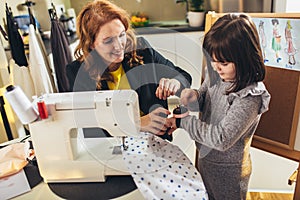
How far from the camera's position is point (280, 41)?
112 centimetres

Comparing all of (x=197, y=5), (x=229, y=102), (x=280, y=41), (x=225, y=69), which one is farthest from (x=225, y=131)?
(x=197, y=5)

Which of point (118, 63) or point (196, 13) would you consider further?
point (196, 13)

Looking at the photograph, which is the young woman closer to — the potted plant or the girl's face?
the girl's face

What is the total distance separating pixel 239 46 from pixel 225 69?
0.31ft

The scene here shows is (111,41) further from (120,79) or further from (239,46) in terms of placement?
(239,46)

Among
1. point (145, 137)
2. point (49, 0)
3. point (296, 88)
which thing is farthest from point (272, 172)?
point (49, 0)

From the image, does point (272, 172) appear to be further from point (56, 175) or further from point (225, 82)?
point (56, 175)

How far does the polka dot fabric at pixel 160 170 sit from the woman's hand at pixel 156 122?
3cm

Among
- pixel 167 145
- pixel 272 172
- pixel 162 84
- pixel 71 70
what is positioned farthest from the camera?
pixel 272 172

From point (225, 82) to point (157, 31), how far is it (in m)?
1.44

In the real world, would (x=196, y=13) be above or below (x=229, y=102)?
above

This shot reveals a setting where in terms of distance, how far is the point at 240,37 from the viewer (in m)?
0.91

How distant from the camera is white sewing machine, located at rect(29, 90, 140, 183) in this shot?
84cm

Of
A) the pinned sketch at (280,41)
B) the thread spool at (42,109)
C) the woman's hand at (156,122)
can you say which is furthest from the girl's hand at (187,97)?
the thread spool at (42,109)
